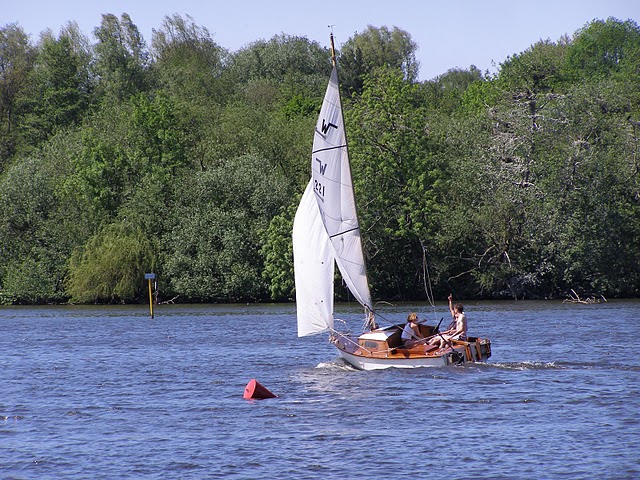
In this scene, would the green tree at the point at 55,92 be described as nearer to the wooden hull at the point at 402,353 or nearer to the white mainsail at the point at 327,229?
the white mainsail at the point at 327,229

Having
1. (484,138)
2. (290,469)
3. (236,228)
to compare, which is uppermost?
(484,138)

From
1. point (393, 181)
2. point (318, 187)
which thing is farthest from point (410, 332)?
point (393, 181)

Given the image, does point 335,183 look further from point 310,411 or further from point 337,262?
point 310,411

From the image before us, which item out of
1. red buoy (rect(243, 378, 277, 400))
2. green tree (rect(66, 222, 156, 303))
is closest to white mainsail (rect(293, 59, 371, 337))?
red buoy (rect(243, 378, 277, 400))

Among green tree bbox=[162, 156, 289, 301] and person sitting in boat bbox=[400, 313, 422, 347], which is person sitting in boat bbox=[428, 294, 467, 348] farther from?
green tree bbox=[162, 156, 289, 301]

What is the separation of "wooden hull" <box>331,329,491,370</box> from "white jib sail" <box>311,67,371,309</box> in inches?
56.1

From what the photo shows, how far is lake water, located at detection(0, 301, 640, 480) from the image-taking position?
813 inches

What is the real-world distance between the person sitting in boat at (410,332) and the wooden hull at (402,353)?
219 millimetres

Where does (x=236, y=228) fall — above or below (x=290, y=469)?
above

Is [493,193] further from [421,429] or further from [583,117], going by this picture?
[421,429]

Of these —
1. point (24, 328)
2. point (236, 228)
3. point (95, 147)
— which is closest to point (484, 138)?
point (236, 228)

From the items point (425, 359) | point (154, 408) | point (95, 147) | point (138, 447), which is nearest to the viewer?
point (138, 447)

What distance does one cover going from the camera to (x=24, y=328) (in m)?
54.0

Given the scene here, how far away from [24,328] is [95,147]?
26.0m
